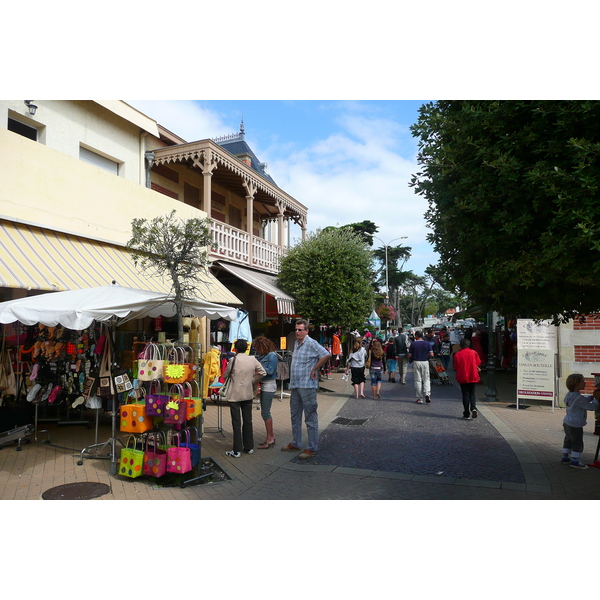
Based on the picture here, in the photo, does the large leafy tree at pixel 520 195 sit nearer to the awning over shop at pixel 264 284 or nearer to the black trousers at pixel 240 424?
the black trousers at pixel 240 424

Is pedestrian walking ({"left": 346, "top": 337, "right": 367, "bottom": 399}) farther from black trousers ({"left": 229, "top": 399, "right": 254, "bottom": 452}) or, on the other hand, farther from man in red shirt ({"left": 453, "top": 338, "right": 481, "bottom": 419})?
black trousers ({"left": 229, "top": 399, "right": 254, "bottom": 452})

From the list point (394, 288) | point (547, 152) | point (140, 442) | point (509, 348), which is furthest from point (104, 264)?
point (394, 288)

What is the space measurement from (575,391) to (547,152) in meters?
3.79

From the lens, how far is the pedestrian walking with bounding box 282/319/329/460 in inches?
262

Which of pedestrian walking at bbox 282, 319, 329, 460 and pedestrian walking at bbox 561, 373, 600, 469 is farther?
pedestrian walking at bbox 282, 319, 329, 460

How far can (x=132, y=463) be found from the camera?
5.57 m

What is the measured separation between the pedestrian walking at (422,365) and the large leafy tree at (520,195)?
6.08 m

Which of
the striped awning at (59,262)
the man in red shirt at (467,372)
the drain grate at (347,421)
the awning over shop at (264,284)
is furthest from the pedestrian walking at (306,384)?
the awning over shop at (264,284)

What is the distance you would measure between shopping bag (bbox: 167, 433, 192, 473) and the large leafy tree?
3.87 m

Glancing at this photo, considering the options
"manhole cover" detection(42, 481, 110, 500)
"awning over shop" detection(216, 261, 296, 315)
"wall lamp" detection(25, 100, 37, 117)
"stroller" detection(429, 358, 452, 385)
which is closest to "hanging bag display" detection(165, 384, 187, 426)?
"manhole cover" detection(42, 481, 110, 500)

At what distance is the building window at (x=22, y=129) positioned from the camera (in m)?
9.53

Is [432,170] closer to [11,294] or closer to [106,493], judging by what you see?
[106,493]

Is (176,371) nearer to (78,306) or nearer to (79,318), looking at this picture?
(79,318)

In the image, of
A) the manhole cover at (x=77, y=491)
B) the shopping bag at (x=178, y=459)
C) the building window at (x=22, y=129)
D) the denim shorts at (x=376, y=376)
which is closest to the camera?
the manhole cover at (x=77, y=491)
